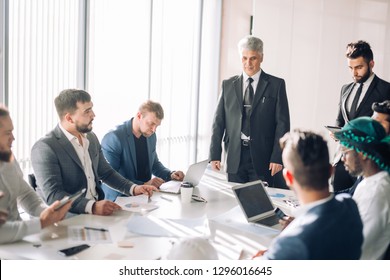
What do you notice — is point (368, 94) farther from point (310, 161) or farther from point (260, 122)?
point (310, 161)

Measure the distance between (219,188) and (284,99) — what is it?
3.52ft

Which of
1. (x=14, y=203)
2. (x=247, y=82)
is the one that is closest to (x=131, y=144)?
(x=247, y=82)

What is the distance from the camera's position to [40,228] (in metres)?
2.21

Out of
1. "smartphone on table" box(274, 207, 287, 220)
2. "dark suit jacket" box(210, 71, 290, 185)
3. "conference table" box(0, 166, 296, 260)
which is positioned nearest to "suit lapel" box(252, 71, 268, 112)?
"dark suit jacket" box(210, 71, 290, 185)

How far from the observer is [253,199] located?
103 inches

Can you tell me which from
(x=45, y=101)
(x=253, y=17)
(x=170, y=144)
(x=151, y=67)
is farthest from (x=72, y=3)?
(x=253, y=17)

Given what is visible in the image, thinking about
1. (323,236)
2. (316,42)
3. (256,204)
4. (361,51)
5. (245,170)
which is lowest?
(245,170)

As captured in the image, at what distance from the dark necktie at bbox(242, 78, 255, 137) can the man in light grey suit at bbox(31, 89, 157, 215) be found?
118 centimetres

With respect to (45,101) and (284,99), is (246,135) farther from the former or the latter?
(45,101)

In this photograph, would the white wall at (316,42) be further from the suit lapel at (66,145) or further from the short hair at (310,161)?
the short hair at (310,161)

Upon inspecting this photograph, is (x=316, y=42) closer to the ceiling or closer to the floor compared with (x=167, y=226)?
closer to the ceiling

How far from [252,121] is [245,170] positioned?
16.5 inches

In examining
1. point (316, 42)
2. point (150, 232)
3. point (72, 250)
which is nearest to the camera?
point (72, 250)

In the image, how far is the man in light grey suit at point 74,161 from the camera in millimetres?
2727
